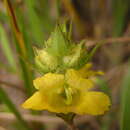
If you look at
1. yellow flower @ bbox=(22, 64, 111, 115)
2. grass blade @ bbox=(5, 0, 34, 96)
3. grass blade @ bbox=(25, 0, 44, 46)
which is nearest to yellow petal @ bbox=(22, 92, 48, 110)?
yellow flower @ bbox=(22, 64, 111, 115)

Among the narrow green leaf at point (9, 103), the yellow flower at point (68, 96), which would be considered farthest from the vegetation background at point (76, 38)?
the yellow flower at point (68, 96)

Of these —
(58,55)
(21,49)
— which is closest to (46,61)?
(58,55)

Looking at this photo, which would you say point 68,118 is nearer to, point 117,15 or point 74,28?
point 117,15

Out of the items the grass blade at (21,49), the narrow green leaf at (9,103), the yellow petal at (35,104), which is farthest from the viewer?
the narrow green leaf at (9,103)

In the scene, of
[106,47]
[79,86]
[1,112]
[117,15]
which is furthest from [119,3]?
[79,86]

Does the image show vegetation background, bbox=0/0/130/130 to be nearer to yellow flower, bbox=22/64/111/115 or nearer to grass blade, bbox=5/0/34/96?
grass blade, bbox=5/0/34/96

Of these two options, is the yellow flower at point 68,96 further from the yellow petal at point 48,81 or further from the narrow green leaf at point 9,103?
the narrow green leaf at point 9,103
